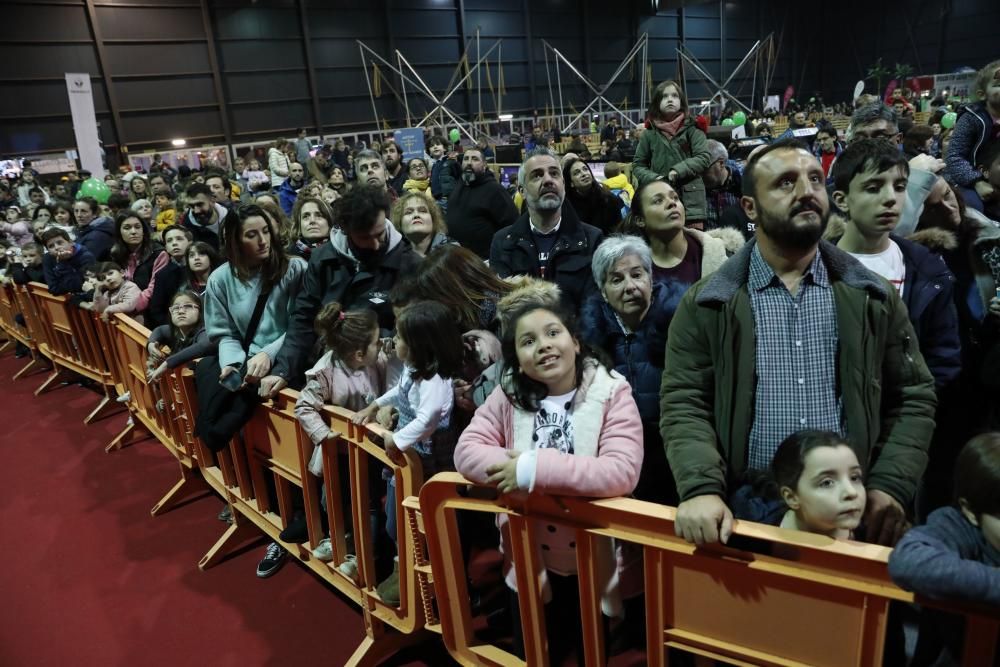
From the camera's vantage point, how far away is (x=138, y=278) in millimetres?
4969

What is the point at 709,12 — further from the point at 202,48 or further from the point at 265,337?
the point at 265,337

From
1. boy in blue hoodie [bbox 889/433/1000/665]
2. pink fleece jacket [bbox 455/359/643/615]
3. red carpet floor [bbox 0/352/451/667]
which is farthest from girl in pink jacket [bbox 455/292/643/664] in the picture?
red carpet floor [bbox 0/352/451/667]

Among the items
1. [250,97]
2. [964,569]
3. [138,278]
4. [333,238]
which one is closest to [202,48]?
[250,97]

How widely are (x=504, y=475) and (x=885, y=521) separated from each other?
0.96 m

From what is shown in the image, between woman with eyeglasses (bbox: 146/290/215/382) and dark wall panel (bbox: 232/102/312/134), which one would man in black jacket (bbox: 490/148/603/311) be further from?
dark wall panel (bbox: 232/102/312/134)

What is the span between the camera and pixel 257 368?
2.97m

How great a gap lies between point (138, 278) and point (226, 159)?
13.9 meters

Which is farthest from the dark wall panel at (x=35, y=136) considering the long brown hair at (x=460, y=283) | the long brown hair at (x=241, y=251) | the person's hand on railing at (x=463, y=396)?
the person's hand on railing at (x=463, y=396)

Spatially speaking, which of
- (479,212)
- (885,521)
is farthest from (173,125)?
(885,521)

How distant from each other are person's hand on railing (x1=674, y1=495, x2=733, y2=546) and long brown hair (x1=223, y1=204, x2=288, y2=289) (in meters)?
2.49

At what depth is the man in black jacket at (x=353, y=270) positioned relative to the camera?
10.1ft

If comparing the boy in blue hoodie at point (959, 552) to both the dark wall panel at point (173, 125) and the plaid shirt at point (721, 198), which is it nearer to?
the plaid shirt at point (721, 198)

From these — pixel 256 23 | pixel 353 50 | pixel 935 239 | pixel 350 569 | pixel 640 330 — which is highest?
pixel 256 23

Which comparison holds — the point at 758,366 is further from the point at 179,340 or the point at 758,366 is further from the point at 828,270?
the point at 179,340
